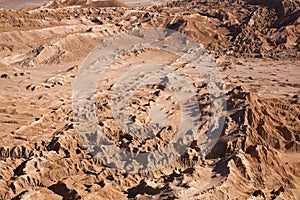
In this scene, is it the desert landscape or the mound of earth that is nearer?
the desert landscape

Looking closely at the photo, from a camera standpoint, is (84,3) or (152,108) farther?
(84,3)

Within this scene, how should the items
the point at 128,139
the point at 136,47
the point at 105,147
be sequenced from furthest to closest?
the point at 136,47 < the point at 128,139 < the point at 105,147

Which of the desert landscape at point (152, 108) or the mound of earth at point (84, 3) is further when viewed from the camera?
the mound of earth at point (84, 3)

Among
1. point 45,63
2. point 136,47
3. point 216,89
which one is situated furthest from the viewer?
point 136,47

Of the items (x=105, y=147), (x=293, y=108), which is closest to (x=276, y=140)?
(x=293, y=108)

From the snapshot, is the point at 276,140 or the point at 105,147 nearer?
the point at 105,147

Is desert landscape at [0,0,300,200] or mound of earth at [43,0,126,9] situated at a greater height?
mound of earth at [43,0,126,9]

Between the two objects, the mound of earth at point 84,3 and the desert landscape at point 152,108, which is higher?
the mound of earth at point 84,3

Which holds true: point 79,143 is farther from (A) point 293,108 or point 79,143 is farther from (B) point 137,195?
(A) point 293,108
